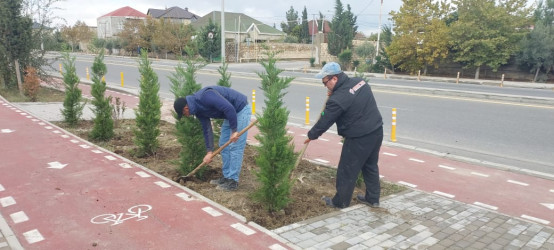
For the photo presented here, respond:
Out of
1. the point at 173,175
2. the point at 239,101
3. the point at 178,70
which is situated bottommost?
the point at 173,175

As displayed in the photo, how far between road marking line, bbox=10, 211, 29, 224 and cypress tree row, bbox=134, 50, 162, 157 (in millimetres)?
2722

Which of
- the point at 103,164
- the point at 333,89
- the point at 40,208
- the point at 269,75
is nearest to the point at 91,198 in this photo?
the point at 40,208

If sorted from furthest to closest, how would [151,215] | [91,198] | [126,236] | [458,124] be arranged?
[458,124] < [91,198] < [151,215] < [126,236]

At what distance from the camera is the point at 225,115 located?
16.8 ft

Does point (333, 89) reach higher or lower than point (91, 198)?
higher

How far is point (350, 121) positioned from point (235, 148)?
1.70m

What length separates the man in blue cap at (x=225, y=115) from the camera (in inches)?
199

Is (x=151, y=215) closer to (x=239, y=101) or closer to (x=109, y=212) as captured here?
(x=109, y=212)

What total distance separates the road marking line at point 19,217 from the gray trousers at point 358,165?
11.9ft

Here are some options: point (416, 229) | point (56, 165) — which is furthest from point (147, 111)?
point (416, 229)

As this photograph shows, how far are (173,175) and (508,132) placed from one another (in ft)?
28.2

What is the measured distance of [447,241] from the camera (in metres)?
4.09

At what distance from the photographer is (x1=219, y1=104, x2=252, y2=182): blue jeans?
5.40 meters

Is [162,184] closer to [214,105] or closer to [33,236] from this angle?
[214,105]
